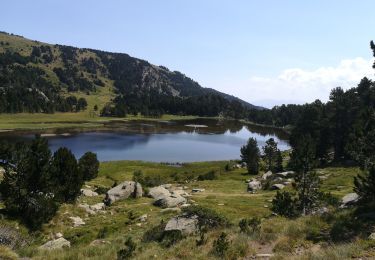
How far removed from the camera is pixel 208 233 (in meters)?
21.4

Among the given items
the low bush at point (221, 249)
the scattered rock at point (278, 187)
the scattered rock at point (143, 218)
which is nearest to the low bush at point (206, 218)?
the low bush at point (221, 249)

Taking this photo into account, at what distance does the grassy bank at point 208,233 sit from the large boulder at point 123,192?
1298 millimetres

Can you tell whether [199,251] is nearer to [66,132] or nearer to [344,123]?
[344,123]

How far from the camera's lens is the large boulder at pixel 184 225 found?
2361 cm

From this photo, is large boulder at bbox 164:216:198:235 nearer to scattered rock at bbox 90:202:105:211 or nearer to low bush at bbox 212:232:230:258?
low bush at bbox 212:232:230:258

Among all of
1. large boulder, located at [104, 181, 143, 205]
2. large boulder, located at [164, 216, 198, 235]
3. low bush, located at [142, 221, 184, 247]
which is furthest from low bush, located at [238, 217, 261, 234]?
large boulder, located at [104, 181, 143, 205]

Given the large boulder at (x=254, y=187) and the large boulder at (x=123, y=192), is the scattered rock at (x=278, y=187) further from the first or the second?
the large boulder at (x=123, y=192)

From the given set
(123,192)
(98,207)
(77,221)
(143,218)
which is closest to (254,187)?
(123,192)

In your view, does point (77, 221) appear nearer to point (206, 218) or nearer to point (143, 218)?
point (143, 218)

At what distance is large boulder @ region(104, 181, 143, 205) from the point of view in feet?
169

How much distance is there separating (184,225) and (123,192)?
30460 millimetres

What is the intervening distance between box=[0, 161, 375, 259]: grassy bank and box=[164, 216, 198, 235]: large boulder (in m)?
1.93

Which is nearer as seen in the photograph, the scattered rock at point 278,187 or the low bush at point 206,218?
the low bush at point 206,218

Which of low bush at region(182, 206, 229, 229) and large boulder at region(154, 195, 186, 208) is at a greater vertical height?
low bush at region(182, 206, 229, 229)
